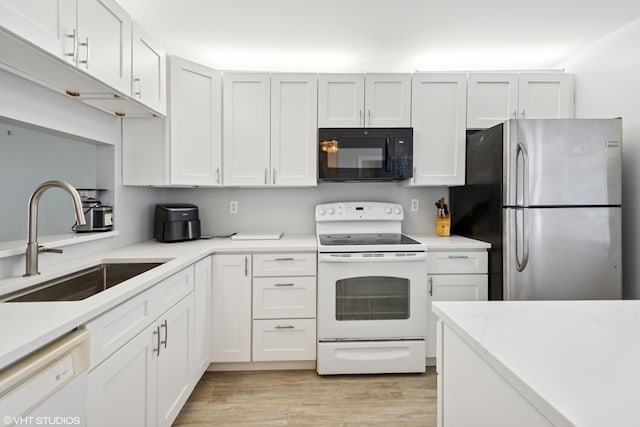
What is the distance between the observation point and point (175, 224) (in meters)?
2.38

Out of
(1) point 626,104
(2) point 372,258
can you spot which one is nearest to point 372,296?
(2) point 372,258

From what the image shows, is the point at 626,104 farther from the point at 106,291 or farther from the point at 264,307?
the point at 106,291

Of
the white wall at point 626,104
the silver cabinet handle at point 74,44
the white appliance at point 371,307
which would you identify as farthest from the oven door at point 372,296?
the silver cabinet handle at point 74,44

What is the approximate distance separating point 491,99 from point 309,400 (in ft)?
8.62

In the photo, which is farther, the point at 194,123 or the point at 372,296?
the point at 194,123

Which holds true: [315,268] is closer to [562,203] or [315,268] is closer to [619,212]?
[562,203]

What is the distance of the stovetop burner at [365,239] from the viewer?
88.7 inches

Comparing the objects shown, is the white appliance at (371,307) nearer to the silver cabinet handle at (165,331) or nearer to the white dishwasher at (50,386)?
the silver cabinet handle at (165,331)

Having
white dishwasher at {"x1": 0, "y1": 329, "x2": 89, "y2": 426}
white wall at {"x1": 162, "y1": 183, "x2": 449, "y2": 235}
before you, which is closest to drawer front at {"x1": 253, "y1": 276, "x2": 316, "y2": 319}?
white wall at {"x1": 162, "y1": 183, "x2": 449, "y2": 235}

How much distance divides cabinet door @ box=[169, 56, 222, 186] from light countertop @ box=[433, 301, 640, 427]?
1.98 metres

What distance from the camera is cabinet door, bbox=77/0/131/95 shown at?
1324 millimetres

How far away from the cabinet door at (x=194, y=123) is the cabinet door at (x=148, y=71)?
94 millimetres

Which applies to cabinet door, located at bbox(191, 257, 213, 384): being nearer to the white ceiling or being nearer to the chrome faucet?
the chrome faucet

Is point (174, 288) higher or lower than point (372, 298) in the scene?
higher
